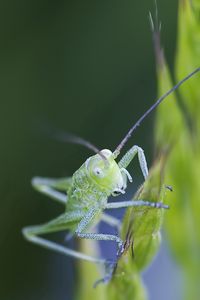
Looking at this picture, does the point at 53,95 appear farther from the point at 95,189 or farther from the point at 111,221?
the point at 95,189

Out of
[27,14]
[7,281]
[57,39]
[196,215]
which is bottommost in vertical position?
[7,281]

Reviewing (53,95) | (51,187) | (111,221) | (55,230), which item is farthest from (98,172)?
(53,95)

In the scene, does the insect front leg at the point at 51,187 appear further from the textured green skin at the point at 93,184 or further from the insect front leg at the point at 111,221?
the textured green skin at the point at 93,184

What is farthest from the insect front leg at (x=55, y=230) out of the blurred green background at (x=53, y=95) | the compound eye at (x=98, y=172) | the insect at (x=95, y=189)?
the compound eye at (x=98, y=172)

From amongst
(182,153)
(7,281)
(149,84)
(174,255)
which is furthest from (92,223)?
(149,84)

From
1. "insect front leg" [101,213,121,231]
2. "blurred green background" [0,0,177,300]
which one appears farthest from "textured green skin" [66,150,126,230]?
"blurred green background" [0,0,177,300]

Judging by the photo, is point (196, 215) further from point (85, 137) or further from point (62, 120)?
point (62, 120)

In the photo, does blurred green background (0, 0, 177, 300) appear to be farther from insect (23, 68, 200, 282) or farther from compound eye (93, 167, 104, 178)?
compound eye (93, 167, 104, 178)
